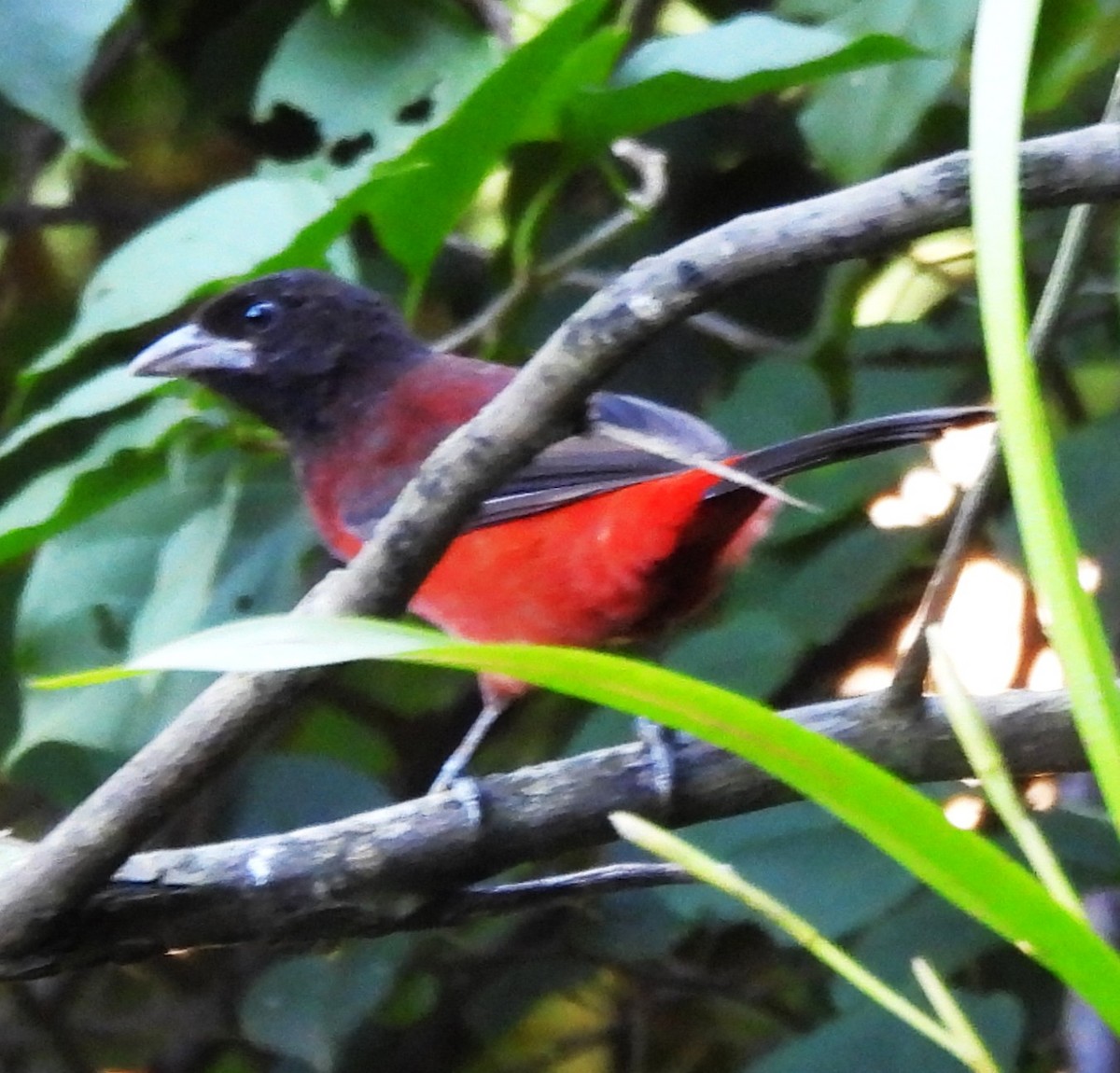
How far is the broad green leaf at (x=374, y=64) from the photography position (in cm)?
159

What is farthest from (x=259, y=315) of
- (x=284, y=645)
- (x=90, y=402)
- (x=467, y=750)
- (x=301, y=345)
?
(x=284, y=645)

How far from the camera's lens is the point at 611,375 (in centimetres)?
74

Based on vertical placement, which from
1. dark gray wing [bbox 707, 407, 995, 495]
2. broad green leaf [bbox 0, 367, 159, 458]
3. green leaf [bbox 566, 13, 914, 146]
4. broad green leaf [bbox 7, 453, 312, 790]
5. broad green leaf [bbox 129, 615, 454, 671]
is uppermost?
broad green leaf [bbox 129, 615, 454, 671]

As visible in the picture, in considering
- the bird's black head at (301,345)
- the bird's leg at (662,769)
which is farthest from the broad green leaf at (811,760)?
the bird's black head at (301,345)

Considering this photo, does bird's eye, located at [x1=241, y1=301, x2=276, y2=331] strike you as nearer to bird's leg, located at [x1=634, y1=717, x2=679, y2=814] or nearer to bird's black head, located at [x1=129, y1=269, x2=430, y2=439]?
bird's black head, located at [x1=129, y1=269, x2=430, y2=439]

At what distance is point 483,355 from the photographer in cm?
179

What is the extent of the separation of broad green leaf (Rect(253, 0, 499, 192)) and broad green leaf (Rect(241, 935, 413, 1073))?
82 centimetres

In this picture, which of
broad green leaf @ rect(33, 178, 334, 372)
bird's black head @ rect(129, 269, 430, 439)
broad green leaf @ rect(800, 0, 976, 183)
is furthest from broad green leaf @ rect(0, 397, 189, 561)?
broad green leaf @ rect(800, 0, 976, 183)

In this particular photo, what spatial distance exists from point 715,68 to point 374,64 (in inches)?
15.5

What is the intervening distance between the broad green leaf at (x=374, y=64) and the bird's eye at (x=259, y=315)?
0.19 metres

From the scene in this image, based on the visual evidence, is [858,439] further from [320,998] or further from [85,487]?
[320,998]

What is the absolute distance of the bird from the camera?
57.0 inches

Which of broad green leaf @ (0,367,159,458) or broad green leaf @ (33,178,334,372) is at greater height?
broad green leaf @ (33,178,334,372)

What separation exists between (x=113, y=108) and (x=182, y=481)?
75cm
